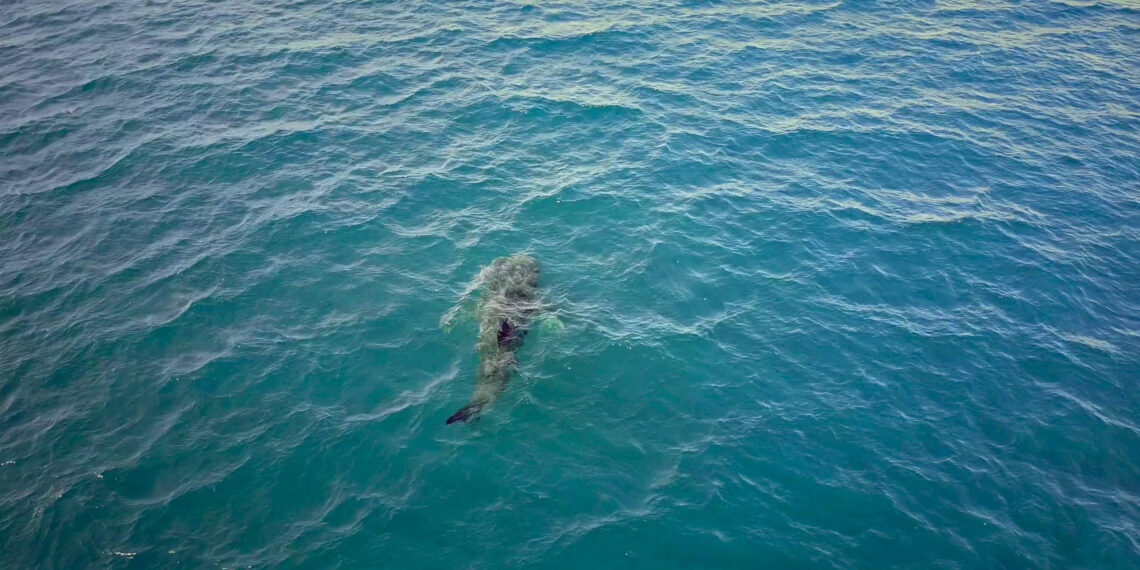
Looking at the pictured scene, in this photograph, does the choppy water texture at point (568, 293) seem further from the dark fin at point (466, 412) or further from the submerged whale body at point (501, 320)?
the submerged whale body at point (501, 320)

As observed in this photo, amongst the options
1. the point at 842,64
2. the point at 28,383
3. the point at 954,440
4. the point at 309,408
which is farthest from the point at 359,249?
the point at 842,64

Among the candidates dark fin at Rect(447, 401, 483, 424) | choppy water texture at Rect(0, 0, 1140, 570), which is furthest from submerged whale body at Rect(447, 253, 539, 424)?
choppy water texture at Rect(0, 0, 1140, 570)

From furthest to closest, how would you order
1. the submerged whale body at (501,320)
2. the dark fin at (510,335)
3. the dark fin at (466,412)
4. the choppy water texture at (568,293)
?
the dark fin at (510,335) → the submerged whale body at (501,320) → the dark fin at (466,412) → the choppy water texture at (568,293)

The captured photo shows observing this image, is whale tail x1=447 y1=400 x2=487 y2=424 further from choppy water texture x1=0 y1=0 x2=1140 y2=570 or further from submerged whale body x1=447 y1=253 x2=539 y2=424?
choppy water texture x1=0 y1=0 x2=1140 y2=570

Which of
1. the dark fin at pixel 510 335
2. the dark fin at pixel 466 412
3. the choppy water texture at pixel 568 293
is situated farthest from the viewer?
the dark fin at pixel 510 335

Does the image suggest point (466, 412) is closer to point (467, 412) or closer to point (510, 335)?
point (467, 412)

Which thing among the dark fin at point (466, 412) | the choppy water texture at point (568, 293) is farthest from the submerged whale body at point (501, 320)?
the choppy water texture at point (568, 293)

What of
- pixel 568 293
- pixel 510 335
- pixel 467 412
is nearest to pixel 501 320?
pixel 510 335

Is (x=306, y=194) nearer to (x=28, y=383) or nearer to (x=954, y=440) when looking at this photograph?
(x=28, y=383)
